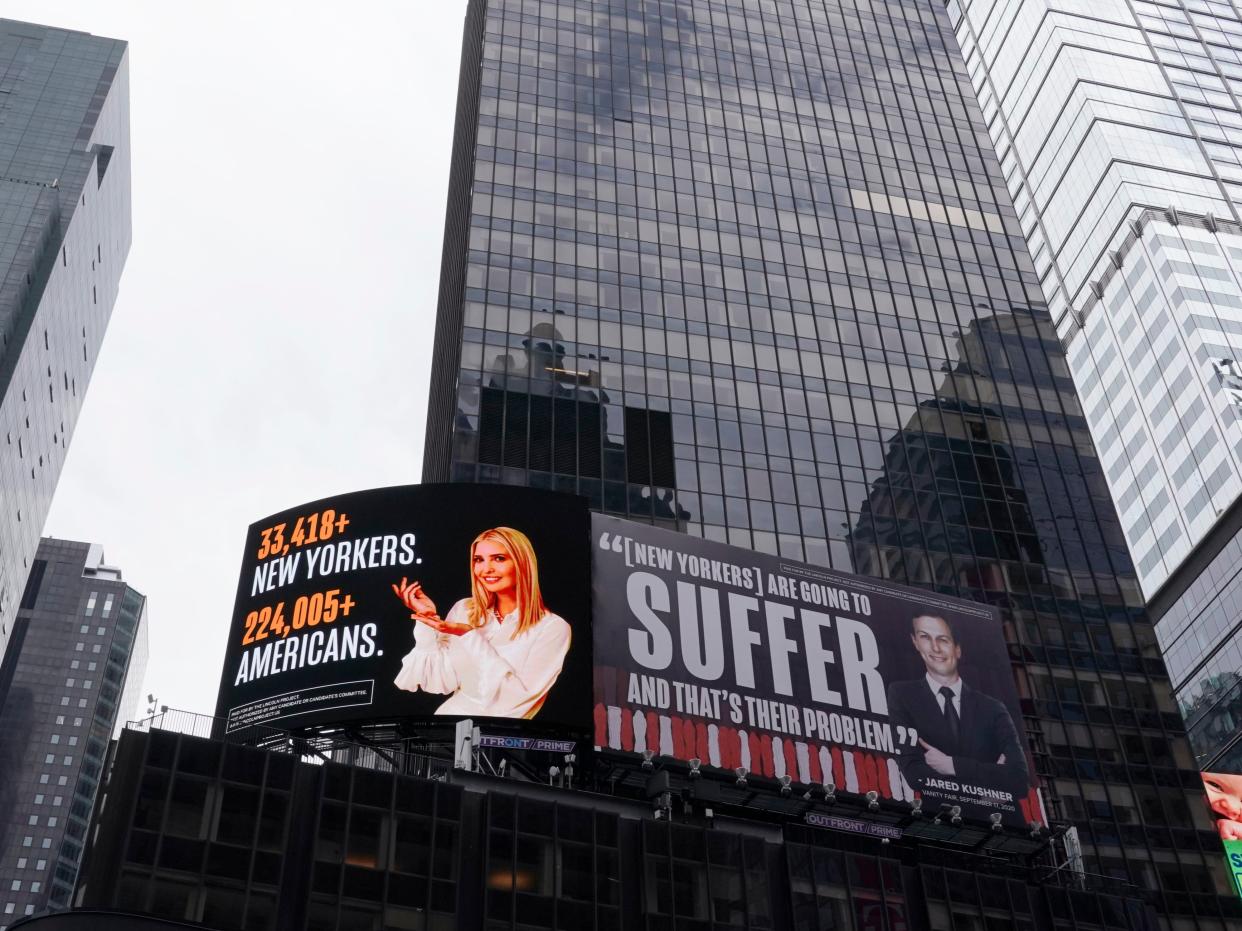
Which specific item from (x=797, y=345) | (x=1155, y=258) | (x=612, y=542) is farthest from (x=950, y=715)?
(x=1155, y=258)

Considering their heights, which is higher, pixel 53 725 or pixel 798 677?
pixel 53 725

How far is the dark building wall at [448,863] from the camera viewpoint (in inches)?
1340

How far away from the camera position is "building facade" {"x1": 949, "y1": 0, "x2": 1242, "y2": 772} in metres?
116

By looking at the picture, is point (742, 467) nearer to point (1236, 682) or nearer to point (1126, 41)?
point (1236, 682)

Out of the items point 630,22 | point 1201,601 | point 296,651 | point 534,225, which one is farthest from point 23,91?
point 1201,601

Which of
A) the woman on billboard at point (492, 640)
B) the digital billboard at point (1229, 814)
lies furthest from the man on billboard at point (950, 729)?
the digital billboard at point (1229, 814)

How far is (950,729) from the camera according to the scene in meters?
48.7

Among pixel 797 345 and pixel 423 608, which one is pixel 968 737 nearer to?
pixel 423 608

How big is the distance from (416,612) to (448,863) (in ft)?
29.3

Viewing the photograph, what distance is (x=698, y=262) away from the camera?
78312 millimetres

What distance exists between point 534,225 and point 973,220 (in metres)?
31.4

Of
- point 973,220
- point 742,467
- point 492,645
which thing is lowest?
point 492,645

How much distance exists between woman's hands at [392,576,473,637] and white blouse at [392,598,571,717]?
0.54 feet

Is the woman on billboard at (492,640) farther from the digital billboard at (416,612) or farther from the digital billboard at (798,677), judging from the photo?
the digital billboard at (798,677)
